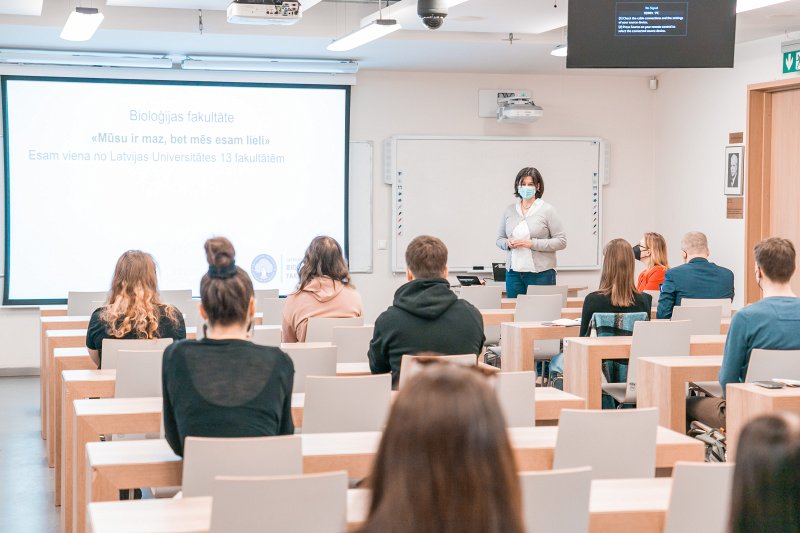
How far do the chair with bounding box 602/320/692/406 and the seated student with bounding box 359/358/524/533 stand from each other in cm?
434

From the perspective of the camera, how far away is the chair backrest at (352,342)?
5586mm

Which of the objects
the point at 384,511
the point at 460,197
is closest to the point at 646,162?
the point at 460,197

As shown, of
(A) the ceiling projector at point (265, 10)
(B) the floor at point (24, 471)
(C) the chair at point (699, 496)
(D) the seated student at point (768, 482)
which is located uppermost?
(A) the ceiling projector at point (265, 10)

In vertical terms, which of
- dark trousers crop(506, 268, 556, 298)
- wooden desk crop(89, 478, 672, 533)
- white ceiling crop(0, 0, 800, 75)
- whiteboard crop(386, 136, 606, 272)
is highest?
white ceiling crop(0, 0, 800, 75)

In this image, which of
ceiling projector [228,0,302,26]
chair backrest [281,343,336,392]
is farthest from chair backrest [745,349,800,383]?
ceiling projector [228,0,302,26]

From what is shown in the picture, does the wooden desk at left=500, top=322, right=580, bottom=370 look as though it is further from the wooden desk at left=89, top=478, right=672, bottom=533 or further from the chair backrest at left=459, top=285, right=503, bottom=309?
the wooden desk at left=89, top=478, right=672, bottom=533

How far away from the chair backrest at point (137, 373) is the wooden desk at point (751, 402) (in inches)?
94.1

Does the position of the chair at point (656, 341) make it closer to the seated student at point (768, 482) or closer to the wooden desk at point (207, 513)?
the wooden desk at point (207, 513)

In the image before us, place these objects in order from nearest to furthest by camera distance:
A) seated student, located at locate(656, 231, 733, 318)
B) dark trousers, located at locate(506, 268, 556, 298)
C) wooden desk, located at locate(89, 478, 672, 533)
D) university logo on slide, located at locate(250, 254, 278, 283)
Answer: wooden desk, located at locate(89, 478, 672, 533) → seated student, located at locate(656, 231, 733, 318) → dark trousers, located at locate(506, 268, 556, 298) → university logo on slide, located at locate(250, 254, 278, 283)

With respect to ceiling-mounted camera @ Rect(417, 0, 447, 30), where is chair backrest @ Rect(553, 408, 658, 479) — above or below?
below

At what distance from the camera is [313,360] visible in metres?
4.75

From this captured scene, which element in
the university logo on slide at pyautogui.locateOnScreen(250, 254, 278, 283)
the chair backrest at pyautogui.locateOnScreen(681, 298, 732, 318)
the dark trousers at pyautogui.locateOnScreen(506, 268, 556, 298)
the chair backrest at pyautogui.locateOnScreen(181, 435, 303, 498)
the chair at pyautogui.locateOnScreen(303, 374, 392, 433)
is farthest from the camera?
the university logo on slide at pyautogui.locateOnScreen(250, 254, 278, 283)

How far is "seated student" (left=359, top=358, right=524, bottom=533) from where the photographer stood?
4.43 ft

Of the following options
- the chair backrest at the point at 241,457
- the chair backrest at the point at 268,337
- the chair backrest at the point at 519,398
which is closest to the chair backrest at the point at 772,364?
the chair backrest at the point at 519,398
